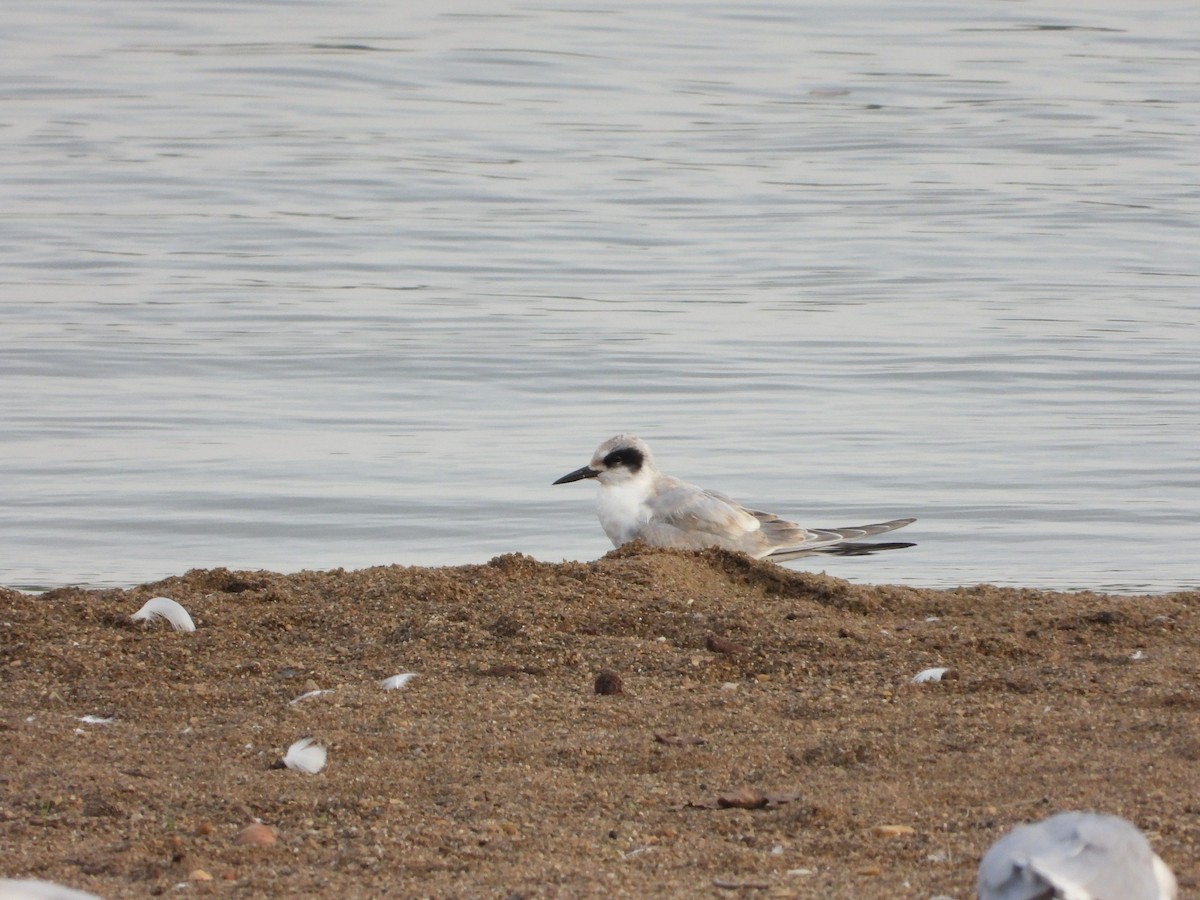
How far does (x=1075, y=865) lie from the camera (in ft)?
9.29

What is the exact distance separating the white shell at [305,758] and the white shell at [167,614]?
1220mm

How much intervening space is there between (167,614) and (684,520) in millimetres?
2488

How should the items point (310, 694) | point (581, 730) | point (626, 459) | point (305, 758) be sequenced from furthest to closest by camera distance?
point (626, 459), point (310, 694), point (581, 730), point (305, 758)

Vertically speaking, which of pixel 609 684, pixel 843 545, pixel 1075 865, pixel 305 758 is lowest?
pixel 843 545

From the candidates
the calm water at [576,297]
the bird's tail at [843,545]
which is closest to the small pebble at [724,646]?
the bird's tail at [843,545]

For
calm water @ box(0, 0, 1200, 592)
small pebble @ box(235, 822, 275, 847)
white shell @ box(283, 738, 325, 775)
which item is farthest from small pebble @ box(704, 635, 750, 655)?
calm water @ box(0, 0, 1200, 592)

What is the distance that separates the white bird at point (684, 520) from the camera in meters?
7.41

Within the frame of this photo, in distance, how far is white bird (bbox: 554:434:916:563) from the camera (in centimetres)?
741

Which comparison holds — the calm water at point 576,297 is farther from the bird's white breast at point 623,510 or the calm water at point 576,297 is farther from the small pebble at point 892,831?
the small pebble at point 892,831

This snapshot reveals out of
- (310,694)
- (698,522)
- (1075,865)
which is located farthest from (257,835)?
(698,522)

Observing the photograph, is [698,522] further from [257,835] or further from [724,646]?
[257,835]

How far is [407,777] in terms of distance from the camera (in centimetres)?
420

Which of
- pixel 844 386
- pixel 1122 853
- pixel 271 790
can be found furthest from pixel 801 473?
pixel 1122 853

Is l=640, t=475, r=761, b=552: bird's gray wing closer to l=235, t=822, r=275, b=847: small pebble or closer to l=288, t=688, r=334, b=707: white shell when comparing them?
l=288, t=688, r=334, b=707: white shell
